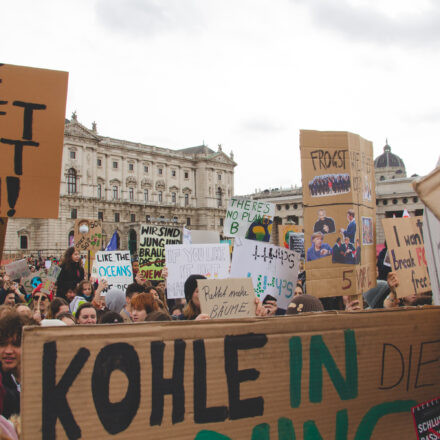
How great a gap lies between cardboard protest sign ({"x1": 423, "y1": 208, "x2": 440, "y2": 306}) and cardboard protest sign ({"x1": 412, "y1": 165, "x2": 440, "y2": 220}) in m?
0.44

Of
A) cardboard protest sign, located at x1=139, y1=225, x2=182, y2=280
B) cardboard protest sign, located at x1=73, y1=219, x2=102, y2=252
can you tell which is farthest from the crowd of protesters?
cardboard protest sign, located at x1=73, y1=219, x2=102, y2=252

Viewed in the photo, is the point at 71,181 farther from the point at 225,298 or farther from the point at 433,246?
the point at 433,246

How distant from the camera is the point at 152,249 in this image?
9.18 metres

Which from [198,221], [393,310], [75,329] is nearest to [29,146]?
[75,329]

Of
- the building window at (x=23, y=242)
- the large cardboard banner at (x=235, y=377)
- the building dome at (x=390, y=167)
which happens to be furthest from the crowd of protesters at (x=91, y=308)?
the building dome at (x=390, y=167)

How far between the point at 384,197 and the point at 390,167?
19.0 metres

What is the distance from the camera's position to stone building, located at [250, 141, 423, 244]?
62.7 meters

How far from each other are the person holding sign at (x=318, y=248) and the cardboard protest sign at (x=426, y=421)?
2237 millimetres

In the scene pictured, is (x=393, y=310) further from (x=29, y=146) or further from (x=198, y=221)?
(x=198, y=221)

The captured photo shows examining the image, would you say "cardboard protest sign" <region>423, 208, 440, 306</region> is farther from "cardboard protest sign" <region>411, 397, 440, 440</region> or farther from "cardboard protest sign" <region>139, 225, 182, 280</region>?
"cardboard protest sign" <region>139, 225, 182, 280</region>

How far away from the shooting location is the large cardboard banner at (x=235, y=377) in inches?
64.3

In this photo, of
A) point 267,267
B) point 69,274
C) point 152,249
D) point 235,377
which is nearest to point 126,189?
point 152,249

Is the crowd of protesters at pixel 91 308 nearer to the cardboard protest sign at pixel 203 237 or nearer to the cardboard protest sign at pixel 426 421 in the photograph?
the cardboard protest sign at pixel 426 421

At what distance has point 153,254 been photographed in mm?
9180
